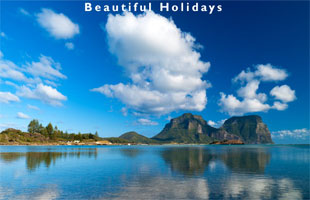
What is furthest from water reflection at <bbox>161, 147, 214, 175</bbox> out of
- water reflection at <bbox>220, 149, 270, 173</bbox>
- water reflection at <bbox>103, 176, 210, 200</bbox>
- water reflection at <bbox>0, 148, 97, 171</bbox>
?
water reflection at <bbox>0, 148, 97, 171</bbox>

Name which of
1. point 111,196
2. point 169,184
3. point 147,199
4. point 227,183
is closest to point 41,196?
point 111,196

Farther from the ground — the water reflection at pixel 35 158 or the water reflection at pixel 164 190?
the water reflection at pixel 164 190

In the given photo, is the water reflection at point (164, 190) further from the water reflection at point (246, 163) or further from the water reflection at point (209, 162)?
the water reflection at point (246, 163)

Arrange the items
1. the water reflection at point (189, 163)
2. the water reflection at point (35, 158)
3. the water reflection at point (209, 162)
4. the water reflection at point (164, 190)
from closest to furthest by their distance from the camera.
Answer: the water reflection at point (164, 190)
the water reflection at point (189, 163)
the water reflection at point (209, 162)
the water reflection at point (35, 158)

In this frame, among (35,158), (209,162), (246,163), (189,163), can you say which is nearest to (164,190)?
(189,163)

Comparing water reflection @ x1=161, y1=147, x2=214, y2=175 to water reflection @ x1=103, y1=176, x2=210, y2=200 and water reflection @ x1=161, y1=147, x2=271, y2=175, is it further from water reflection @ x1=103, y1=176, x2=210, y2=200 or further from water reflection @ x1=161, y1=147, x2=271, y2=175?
water reflection @ x1=103, y1=176, x2=210, y2=200

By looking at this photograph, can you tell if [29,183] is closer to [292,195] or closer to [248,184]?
[248,184]

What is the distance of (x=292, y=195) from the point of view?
29.7m

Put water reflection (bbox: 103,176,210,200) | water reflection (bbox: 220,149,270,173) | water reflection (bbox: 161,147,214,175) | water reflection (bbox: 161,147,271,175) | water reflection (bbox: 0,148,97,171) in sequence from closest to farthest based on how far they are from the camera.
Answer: water reflection (bbox: 103,176,210,200) → water reflection (bbox: 161,147,214,175) → water reflection (bbox: 161,147,271,175) → water reflection (bbox: 220,149,270,173) → water reflection (bbox: 0,148,97,171)

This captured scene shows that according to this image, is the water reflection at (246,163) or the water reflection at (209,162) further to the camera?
the water reflection at (246,163)

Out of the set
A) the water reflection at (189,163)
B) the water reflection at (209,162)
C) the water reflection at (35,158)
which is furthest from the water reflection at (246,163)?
the water reflection at (35,158)

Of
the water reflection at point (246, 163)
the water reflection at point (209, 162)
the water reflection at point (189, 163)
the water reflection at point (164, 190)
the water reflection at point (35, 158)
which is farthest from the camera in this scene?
the water reflection at point (35, 158)

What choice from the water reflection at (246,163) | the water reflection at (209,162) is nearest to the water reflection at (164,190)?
the water reflection at (209,162)

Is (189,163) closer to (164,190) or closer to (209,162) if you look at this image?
(209,162)
